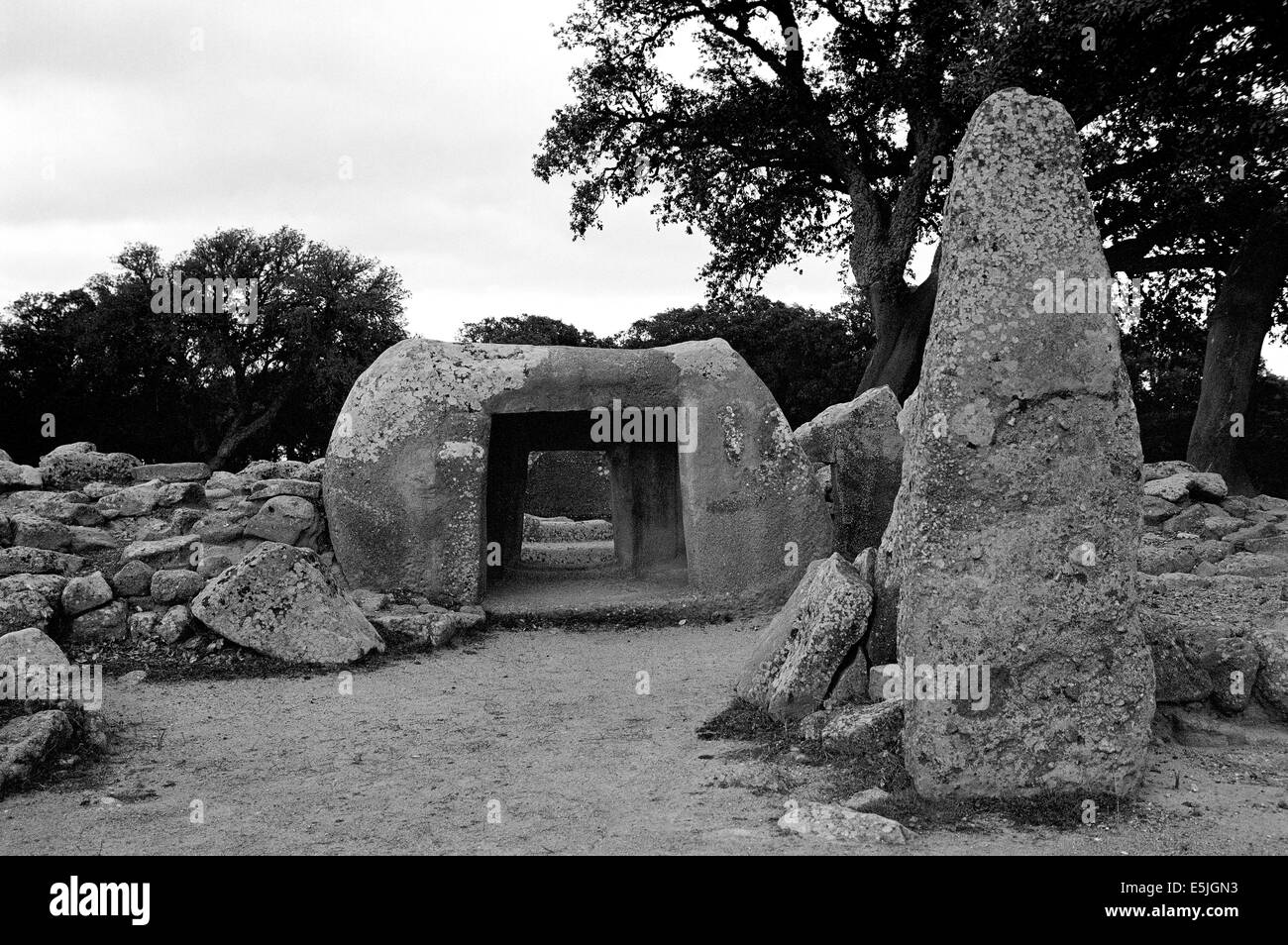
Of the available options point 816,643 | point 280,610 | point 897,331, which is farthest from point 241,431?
point 816,643

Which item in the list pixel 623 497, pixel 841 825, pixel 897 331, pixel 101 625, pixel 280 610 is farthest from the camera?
pixel 897 331

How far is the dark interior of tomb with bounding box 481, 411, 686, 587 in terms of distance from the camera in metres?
14.6

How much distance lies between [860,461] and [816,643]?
7138mm

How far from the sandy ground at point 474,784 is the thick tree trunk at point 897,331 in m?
11.4

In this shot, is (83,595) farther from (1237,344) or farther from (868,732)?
(1237,344)

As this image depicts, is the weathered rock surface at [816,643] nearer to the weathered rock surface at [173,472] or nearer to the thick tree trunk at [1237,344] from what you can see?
the weathered rock surface at [173,472]

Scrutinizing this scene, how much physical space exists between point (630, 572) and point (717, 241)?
9.98 meters

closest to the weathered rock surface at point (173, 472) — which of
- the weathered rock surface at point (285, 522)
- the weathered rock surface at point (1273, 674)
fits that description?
the weathered rock surface at point (285, 522)

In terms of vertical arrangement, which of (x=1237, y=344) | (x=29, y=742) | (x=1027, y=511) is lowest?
(x=29, y=742)

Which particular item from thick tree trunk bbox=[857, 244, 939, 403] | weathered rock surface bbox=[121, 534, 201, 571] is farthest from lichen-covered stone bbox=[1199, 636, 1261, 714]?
thick tree trunk bbox=[857, 244, 939, 403]

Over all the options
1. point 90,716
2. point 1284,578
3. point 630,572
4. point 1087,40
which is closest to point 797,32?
point 1087,40

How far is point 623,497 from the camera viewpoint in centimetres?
1487

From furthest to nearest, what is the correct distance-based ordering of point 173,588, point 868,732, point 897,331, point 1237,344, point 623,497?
1. point 897,331
2. point 1237,344
3. point 623,497
4. point 173,588
5. point 868,732

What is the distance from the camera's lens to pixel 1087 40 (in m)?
15.0
